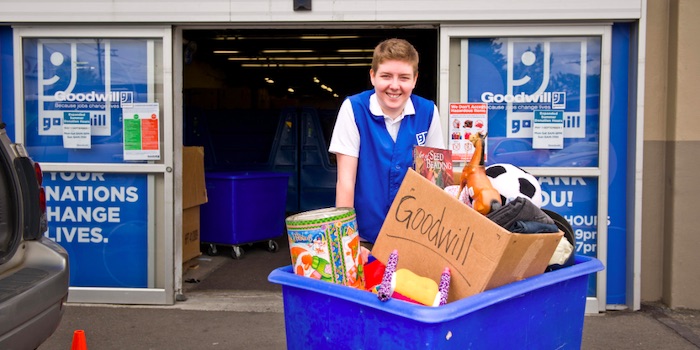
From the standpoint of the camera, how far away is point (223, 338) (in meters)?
4.79

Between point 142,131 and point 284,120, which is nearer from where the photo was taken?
point 142,131

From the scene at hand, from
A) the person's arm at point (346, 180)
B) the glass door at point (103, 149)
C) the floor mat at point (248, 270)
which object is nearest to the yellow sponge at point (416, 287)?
the person's arm at point (346, 180)

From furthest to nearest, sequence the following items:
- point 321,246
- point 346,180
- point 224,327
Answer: point 224,327 → point 346,180 → point 321,246

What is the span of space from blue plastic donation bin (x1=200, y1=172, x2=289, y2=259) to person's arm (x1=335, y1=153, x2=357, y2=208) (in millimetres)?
5155

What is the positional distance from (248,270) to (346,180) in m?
4.75

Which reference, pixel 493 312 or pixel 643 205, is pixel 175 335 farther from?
pixel 643 205

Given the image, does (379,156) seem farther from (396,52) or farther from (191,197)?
(191,197)

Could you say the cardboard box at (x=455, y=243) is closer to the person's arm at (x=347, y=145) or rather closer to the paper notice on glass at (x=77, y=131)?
the person's arm at (x=347, y=145)

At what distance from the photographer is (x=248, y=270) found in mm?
7195

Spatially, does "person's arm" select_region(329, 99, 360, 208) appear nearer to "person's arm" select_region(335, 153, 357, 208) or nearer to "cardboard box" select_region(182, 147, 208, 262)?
"person's arm" select_region(335, 153, 357, 208)

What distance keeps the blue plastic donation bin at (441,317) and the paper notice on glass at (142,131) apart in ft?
12.1

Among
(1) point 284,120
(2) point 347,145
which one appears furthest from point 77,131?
(1) point 284,120

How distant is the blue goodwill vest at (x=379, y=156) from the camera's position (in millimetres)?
2738

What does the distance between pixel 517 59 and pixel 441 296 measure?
3.96m
